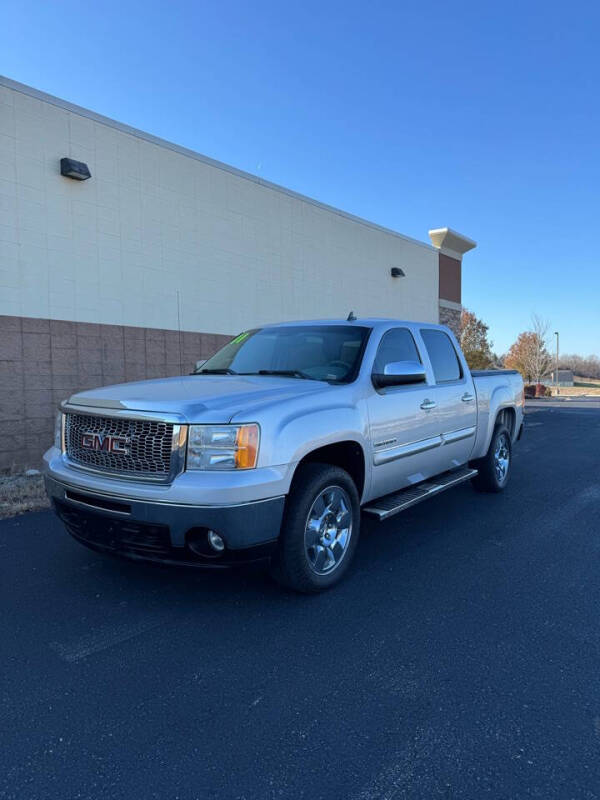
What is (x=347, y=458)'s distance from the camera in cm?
399

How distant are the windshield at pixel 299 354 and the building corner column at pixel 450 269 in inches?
621

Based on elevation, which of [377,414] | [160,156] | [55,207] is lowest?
[377,414]

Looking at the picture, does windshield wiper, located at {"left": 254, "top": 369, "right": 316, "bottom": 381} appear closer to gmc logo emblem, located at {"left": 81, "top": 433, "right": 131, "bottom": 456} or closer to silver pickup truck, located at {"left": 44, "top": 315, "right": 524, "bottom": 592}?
silver pickup truck, located at {"left": 44, "top": 315, "right": 524, "bottom": 592}

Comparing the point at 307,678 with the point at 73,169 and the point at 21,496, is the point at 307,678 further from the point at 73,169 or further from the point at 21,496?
the point at 73,169

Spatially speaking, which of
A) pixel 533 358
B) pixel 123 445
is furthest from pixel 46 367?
pixel 533 358

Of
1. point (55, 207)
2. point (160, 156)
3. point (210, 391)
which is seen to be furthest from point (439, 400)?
point (160, 156)

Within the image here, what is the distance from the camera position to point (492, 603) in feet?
11.7

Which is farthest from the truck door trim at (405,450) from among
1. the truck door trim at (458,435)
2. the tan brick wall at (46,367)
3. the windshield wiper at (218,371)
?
the tan brick wall at (46,367)

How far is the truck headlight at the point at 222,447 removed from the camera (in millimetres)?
3092

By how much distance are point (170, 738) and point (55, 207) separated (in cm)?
837

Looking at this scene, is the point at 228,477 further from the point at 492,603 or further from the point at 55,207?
the point at 55,207

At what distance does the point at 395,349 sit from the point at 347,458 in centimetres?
129

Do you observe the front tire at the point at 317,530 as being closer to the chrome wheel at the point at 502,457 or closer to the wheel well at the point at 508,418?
the chrome wheel at the point at 502,457

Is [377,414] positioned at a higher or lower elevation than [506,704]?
higher
